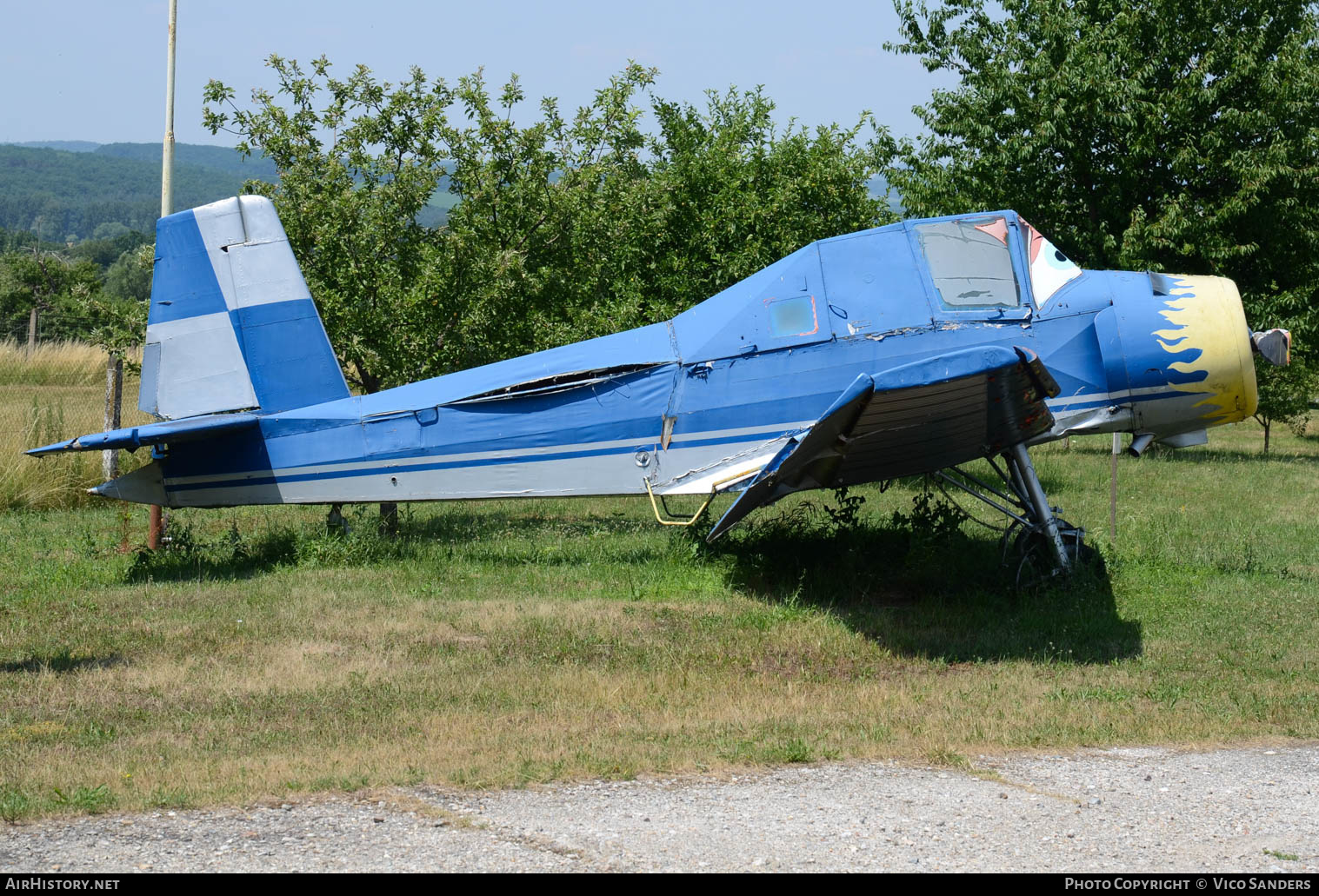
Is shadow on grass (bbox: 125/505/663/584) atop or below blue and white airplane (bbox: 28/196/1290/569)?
below

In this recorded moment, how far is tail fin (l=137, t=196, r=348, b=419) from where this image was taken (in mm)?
8992

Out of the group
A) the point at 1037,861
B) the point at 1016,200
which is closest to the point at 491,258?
the point at 1037,861

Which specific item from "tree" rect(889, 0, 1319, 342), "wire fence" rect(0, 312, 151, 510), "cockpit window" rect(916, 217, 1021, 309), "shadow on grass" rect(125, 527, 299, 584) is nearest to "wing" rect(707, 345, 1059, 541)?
"cockpit window" rect(916, 217, 1021, 309)

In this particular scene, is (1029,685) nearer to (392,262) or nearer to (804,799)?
(804,799)

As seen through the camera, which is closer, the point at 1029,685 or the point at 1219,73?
the point at 1029,685

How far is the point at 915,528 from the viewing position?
31.3 feet

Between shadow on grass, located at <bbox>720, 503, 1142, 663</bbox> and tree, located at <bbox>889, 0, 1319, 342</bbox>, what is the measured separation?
9.83 m

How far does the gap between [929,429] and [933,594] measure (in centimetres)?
217

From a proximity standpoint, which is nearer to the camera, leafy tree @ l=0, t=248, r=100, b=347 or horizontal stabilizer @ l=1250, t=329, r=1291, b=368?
horizontal stabilizer @ l=1250, t=329, r=1291, b=368

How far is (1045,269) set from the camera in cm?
823

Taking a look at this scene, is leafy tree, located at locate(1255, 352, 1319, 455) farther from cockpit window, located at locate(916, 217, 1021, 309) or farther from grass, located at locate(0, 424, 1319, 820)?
cockpit window, located at locate(916, 217, 1021, 309)

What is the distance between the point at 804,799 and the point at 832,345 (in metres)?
4.06

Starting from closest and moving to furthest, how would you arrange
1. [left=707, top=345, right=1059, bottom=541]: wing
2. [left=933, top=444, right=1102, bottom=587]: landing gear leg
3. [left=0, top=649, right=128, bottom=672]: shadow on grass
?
[left=707, top=345, right=1059, bottom=541]: wing, [left=0, top=649, right=128, bottom=672]: shadow on grass, [left=933, top=444, right=1102, bottom=587]: landing gear leg

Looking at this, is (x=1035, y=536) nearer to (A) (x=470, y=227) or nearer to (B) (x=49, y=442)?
(A) (x=470, y=227)
